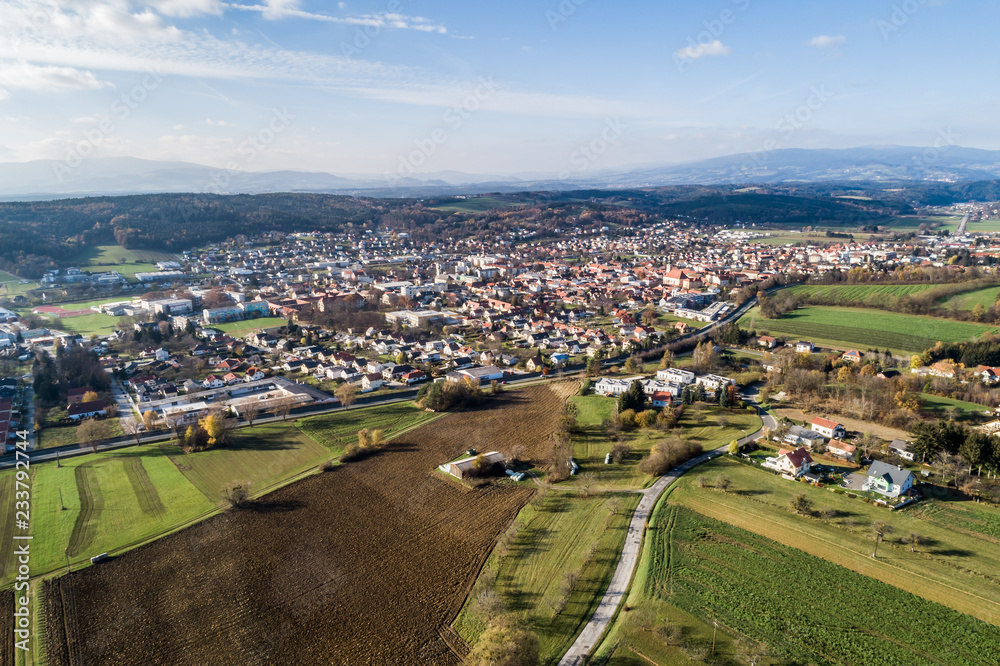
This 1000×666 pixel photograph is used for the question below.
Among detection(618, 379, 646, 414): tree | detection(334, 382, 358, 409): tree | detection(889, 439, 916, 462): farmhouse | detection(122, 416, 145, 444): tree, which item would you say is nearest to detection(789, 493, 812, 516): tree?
detection(889, 439, 916, 462): farmhouse

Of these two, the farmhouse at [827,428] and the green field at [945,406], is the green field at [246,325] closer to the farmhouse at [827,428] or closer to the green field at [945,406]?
the farmhouse at [827,428]

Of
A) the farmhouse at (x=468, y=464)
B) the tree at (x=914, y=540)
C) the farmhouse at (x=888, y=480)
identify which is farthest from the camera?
the farmhouse at (x=468, y=464)

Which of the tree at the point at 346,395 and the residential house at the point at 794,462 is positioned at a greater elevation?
the tree at the point at 346,395

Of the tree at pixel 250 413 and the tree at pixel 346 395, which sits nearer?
the tree at pixel 250 413

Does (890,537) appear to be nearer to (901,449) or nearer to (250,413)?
(901,449)

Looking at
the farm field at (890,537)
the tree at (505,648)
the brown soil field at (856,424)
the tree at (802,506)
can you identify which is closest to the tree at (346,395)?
the farm field at (890,537)
